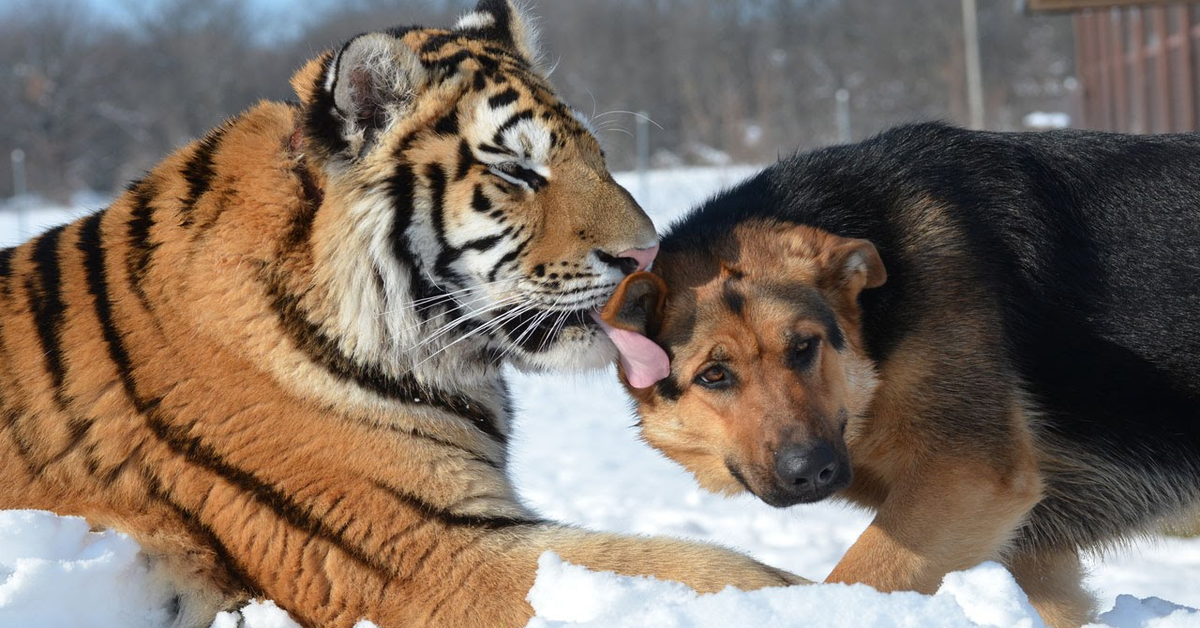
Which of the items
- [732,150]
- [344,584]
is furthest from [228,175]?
[732,150]

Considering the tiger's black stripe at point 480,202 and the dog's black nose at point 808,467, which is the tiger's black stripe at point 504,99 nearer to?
the tiger's black stripe at point 480,202

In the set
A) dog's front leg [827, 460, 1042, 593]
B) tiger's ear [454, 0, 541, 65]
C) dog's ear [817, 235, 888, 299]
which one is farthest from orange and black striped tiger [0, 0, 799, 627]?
dog's ear [817, 235, 888, 299]

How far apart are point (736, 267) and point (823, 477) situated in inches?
30.1

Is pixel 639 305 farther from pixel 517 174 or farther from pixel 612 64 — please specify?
pixel 612 64

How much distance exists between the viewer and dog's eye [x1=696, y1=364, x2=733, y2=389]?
3564 millimetres

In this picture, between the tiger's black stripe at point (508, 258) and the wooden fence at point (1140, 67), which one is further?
the wooden fence at point (1140, 67)

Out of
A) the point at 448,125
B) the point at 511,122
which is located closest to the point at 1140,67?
the point at 511,122

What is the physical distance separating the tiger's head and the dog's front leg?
99 cm

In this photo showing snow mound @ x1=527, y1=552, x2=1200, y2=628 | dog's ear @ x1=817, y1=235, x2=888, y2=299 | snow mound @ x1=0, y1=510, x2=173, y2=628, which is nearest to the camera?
snow mound @ x1=527, y1=552, x2=1200, y2=628

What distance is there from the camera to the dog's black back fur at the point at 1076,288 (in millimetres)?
3756

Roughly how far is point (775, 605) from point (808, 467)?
70cm

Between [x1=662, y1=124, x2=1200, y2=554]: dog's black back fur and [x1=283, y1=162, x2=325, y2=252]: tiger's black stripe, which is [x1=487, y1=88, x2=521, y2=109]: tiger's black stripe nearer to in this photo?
[x1=283, y1=162, x2=325, y2=252]: tiger's black stripe

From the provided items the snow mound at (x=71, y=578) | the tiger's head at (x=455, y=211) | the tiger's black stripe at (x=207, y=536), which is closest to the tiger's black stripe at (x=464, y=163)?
the tiger's head at (x=455, y=211)

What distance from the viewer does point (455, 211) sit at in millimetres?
3416
